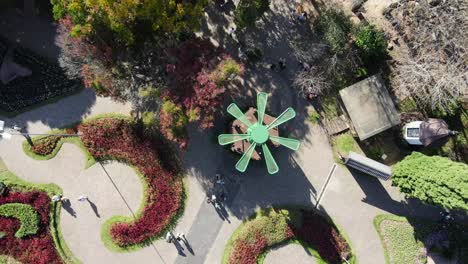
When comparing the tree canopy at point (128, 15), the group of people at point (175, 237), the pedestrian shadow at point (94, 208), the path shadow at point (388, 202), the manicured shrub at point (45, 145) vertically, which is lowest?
the path shadow at point (388, 202)

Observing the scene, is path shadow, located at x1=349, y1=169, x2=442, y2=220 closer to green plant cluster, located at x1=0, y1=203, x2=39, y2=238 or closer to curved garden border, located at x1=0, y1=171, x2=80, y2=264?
curved garden border, located at x1=0, y1=171, x2=80, y2=264

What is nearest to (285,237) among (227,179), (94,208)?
(227,179)

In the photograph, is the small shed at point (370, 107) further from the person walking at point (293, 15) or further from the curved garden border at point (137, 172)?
the curved garden border at point (137, 172)

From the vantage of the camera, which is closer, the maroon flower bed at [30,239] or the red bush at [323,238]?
the maroon flower bed at [30,239]

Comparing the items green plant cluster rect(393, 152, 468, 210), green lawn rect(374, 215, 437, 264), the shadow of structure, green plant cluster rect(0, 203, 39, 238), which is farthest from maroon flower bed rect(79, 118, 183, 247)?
green plant cluster rect(393, 152, 468, 210)

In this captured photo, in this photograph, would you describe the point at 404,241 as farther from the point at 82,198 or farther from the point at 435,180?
the point at 82,198

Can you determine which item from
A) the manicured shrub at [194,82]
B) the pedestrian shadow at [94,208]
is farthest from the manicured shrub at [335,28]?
the pedestrian shadow at [94,208]

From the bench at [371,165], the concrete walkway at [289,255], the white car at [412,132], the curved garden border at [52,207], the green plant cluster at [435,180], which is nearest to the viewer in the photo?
the green plant cluster at [435,180]
